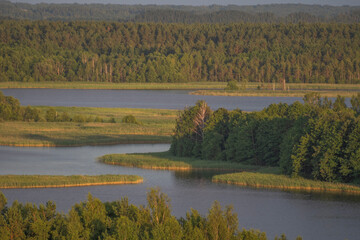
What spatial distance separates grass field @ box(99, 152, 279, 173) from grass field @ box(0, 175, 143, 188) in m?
5.53

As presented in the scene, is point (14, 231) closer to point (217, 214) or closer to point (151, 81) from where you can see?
point (217, 214)

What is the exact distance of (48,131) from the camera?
7044 cm

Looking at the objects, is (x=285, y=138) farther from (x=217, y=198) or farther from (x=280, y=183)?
(x=217, y=198)

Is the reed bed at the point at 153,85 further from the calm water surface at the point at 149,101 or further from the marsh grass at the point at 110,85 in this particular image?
the calm water surface at the point at 149,101

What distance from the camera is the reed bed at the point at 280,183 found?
42.8m

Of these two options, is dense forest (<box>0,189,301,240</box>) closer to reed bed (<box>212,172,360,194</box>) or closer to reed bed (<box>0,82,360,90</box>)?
reed bed (<box>212,172,360,194</box>)

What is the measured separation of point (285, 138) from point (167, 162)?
9.18 metres

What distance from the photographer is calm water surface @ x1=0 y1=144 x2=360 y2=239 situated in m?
35.8

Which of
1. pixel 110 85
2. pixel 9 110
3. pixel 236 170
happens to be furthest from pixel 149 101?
pixel 236 170

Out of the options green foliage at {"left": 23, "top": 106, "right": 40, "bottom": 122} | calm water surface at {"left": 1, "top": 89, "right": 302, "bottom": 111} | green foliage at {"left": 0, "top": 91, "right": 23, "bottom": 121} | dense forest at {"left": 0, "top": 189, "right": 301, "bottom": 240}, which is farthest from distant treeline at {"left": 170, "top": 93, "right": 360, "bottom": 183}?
calm water surface at {"left": 1, "top": 89, "right": 302, "bottom": 111}

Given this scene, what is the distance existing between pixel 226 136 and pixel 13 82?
12670 centimetres

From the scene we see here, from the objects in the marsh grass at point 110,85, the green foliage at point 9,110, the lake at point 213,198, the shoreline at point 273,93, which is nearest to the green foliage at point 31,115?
the green foliage at point 9,110

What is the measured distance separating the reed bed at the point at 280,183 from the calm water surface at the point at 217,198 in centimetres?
91

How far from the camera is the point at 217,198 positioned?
41719 mm
